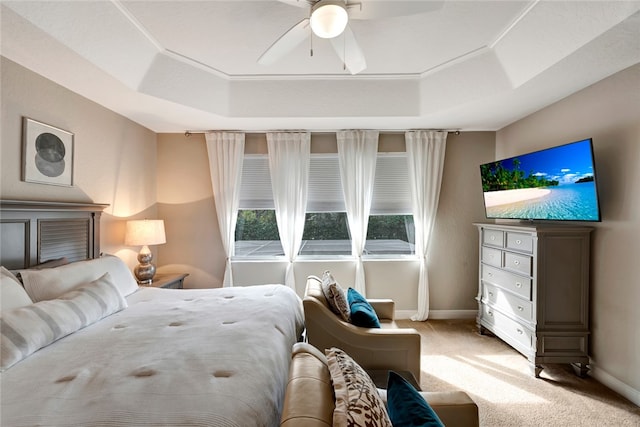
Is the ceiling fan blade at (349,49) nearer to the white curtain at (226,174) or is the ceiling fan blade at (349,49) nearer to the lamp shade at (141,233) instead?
the white curtain at (226,174)

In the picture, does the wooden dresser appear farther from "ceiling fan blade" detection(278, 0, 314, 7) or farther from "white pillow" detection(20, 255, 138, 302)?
"white pillow" detection(20, 255, 138, 302)

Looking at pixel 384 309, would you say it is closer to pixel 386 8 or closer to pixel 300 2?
pixel 386 8

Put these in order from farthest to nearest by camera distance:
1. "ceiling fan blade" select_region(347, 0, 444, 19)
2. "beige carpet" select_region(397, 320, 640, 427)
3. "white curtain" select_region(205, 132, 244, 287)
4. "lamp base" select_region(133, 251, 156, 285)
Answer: "white curtain" select_region(205, 132, 244, 287)
"lamp base" select_region(133, 251, 156, 285)
"beige carpet" select_region(397, 320, 640, 427)
"ceiling fan blade" select_region(347, 0, 444, 19)

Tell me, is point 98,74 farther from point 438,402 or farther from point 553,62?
point 553,62

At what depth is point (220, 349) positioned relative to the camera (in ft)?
4.98

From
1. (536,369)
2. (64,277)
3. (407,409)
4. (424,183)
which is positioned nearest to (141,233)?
(64,277)

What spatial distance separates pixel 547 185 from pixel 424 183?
4.63 feet

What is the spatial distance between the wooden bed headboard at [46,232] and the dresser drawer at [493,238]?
13.3 ft

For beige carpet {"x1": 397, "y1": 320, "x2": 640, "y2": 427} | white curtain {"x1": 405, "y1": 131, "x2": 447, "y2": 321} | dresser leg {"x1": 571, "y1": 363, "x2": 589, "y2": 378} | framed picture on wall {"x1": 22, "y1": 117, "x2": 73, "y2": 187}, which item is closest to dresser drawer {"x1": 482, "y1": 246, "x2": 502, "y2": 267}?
white curtain {"x1": 405, "y1": 131, "x2": 447, "y2": 321}

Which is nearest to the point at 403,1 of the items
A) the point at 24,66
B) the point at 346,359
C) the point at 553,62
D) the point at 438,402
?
the point at 553,62

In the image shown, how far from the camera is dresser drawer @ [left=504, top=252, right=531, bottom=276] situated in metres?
2.75

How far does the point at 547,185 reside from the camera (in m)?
2.79

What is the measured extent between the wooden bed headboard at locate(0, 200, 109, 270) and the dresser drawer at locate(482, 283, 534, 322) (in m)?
4.09

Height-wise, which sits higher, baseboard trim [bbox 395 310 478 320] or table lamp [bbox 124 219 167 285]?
table lamp [bbox 124 219 167 285]
